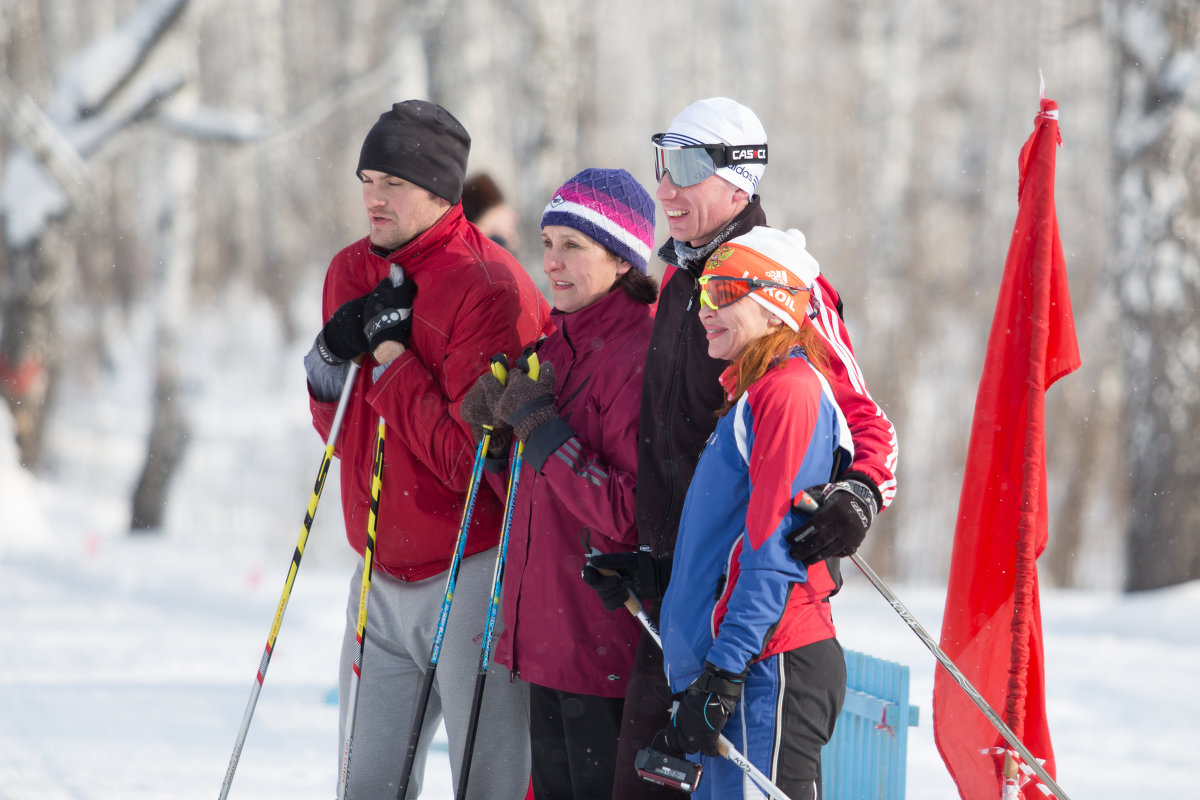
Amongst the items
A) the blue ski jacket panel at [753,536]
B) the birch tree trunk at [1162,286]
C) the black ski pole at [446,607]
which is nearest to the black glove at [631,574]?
the blue ski jacket panel at [753,536]

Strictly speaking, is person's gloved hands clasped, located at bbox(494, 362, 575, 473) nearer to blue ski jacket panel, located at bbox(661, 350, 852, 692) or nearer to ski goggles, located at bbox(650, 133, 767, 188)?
blue ski jacket panel, located at bbox(661, 350, 852, 692)

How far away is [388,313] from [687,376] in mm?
786

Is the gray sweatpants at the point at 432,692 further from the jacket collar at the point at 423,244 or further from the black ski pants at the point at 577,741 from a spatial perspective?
the jacket collar at the point at 423,244

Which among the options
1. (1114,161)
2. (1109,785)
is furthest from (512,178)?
(1109,785)

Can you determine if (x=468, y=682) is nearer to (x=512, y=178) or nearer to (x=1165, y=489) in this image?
(x=1165, y=489)

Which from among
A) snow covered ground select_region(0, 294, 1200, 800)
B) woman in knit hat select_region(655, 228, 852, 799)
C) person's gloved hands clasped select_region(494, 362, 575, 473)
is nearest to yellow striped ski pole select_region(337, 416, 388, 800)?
person's gloved hands clasped select_region(494, 362, 575, 473)

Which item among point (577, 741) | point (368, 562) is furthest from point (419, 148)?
point (577, 741)

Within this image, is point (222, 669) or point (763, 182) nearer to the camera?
point (222, 669)

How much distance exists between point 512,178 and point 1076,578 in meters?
9.38

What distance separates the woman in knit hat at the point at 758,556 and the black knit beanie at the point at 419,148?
0.86 metres

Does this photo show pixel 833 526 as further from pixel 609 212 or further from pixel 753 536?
pixel 609 212

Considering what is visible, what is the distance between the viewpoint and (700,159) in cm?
255

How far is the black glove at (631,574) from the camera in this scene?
8.08 feet

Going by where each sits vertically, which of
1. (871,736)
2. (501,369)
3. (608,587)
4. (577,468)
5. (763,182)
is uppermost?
(763,182)
